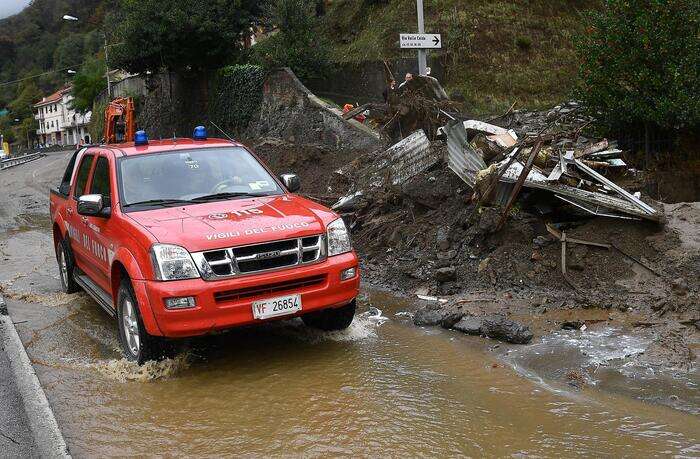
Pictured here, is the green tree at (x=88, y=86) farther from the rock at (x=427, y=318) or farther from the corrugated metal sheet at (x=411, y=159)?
the rock at (x=427, y=318)

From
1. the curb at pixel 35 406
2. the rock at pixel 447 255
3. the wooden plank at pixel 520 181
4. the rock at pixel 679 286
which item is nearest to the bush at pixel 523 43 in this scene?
the wooden plank at pixel 520 181

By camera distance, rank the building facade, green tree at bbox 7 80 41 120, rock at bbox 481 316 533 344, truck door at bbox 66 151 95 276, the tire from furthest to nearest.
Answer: green tree at bbox 7 80 41 120 < the building facade < truck door at bbox 66 151 95 276 < the tire < rock at bbox 481 316 533 344

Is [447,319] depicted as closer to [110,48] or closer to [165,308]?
[165,308]

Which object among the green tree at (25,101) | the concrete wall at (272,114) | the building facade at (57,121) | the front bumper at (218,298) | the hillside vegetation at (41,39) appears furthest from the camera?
the green tree at (25,101)

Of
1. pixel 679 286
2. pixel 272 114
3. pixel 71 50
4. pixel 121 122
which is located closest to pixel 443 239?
pixel 679 286

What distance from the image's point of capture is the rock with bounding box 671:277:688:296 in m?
6.69

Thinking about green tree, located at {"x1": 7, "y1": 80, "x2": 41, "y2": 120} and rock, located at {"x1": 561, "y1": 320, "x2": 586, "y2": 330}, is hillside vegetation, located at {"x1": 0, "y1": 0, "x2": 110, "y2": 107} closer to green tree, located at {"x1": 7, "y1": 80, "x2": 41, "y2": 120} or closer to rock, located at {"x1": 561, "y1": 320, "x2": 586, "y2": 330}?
green tree, located at {"x1": 7, "y1": 80, "x2": 41, "y2": 120}

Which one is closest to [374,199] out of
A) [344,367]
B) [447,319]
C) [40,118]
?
[447,319]

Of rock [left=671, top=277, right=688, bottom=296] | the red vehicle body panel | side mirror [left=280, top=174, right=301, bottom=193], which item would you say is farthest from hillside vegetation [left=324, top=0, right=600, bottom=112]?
the red vehicle body panel

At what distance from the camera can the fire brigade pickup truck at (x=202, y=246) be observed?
17.5ft

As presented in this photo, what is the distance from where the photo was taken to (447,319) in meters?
6.74

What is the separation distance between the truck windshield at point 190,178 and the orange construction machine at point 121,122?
1826cm

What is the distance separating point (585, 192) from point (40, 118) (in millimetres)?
131904

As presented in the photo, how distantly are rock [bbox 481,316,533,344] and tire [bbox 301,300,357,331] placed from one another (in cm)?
124
